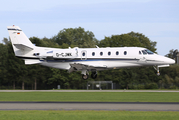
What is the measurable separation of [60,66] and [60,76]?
34979mm

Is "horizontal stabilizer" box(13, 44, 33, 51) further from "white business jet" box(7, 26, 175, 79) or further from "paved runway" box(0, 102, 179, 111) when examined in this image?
"paved runway" box(0, 102, 179, 111)

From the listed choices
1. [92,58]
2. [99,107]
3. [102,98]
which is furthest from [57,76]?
[99,107]

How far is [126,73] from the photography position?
3012 inches

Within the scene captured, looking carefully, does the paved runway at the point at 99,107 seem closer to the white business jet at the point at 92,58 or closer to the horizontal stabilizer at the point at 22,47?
the white business jet at the point at 92,58

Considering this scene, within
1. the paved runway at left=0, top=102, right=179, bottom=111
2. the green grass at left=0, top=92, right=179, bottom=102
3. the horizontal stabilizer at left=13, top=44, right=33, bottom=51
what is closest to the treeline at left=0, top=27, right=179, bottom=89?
the green grass at left=0, top=92, right=179, bottom=102

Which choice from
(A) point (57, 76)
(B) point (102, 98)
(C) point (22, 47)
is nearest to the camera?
(B) point (102, 98)

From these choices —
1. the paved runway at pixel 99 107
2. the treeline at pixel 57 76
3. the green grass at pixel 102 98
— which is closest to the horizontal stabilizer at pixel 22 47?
the green grass at pixel 102 98

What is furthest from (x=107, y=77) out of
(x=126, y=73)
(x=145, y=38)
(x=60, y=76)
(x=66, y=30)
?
(x=66, y=30)

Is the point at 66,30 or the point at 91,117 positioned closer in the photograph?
the point at 91,117

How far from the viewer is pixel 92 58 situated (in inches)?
1555

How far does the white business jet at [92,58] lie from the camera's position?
38.6 m

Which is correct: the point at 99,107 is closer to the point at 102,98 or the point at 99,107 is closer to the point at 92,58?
the point at 102,98

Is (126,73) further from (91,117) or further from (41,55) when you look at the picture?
(91,117)

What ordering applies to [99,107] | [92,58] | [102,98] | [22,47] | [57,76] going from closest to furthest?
[99,107] → [102,98] → [92,58] → [22,47] → [57,76]
